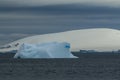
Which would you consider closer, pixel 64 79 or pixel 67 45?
pixel 64 79

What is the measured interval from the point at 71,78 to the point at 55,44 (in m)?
43.8

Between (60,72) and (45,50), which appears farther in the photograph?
(45,50)

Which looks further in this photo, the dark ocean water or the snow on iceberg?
the snow on iceberg

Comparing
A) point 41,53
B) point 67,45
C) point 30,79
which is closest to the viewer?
point 30,79

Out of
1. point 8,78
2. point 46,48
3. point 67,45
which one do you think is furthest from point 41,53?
point 8,78

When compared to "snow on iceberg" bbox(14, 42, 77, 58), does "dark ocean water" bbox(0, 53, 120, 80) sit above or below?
below

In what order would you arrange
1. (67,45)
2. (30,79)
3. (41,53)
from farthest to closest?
(41,53)
(67,45)
(30,79)

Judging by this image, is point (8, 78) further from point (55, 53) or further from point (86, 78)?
point (55, 53)

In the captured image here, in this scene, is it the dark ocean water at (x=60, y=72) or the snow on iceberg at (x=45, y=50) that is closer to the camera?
the dark ocean water at (x=60, y=72)

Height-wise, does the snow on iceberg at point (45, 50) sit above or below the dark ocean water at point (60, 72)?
above

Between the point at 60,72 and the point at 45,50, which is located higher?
the point at 45,50

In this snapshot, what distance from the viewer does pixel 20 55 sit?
366ft

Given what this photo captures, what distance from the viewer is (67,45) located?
334 ft

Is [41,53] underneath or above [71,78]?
above
